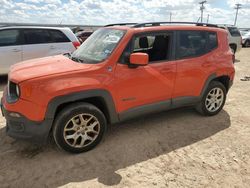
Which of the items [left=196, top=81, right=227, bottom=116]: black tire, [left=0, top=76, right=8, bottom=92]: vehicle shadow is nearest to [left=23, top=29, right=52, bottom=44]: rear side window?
[left=0, top=76, right=8, bottom=92]: vehicle shadow

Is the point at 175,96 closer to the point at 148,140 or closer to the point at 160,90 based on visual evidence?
the point at 160,90

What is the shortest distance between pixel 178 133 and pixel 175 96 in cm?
63

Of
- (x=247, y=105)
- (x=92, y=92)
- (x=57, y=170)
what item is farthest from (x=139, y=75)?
(x=247, y=105)

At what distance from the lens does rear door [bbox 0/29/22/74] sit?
7215mm

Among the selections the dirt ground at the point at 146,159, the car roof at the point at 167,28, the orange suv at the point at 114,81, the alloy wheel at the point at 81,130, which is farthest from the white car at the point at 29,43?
the alloy wheel at the point at 81,130

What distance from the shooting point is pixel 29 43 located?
746 cm

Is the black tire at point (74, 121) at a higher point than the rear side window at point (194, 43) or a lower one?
lower

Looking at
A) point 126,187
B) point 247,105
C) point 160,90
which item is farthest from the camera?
point 247,105

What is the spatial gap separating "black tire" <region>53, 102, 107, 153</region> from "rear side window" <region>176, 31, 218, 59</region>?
1726 millimetres

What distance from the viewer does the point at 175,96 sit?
4363mm

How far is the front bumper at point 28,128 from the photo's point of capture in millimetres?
3225

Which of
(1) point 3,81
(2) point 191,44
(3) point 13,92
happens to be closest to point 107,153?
(3) point 13,92

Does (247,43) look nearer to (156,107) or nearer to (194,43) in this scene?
(194,43)

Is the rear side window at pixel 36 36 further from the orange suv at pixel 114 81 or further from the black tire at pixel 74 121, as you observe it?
the black tire at pixel 74 121
